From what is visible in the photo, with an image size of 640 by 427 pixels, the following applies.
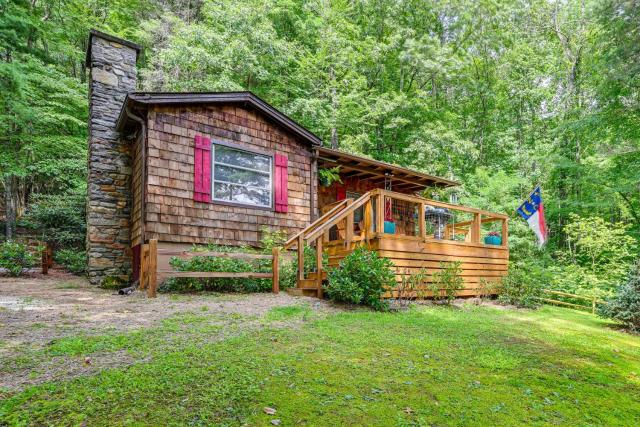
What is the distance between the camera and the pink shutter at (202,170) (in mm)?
8016

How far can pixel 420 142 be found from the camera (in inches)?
660

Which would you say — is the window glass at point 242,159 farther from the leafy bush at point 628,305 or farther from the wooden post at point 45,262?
the leafy bush at point 628,305

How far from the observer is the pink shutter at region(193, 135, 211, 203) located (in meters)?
8.02

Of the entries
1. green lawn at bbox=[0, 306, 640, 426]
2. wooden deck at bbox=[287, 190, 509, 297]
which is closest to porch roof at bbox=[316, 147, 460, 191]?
wooden deck at bbox=[287, 190, 509, 297]

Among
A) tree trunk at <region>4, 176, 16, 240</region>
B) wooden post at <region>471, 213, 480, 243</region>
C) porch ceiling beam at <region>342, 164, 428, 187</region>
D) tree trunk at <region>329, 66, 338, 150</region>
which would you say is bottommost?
wooden post at <region>471, 213, 480, 243</region>

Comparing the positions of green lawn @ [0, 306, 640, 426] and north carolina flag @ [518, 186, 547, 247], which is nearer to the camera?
green lawn @ [0, 306, 640, 426]

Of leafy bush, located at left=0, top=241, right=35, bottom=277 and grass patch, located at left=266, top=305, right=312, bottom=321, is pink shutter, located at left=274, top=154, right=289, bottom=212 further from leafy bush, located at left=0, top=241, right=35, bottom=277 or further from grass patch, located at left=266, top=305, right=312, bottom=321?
leafy bush, located at left=0, top=241, right=35, bottom=277

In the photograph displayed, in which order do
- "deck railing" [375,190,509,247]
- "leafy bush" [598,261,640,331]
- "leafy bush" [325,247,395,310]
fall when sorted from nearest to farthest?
"leafy bush" [325,247,395,310] → "leafy bush" [598,261,640,331] → "deck railing" [375,190,509,247]

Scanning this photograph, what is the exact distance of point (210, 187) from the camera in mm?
8227

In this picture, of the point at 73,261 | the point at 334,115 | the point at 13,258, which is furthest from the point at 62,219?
the point at 334,115

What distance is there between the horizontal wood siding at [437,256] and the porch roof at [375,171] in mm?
3402

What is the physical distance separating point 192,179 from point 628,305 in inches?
347

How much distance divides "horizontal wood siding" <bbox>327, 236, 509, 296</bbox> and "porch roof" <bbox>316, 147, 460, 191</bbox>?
3.40 metres

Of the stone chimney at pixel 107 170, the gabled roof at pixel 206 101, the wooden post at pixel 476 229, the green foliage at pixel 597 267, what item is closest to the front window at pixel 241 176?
the gabled roof at pixel 206 101
